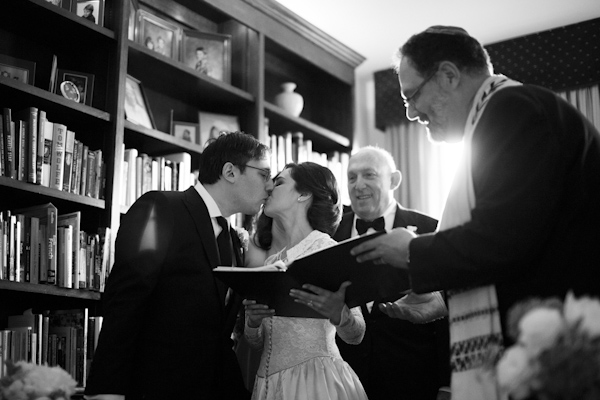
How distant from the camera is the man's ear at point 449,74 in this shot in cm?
172

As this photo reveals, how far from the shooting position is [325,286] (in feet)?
6.46

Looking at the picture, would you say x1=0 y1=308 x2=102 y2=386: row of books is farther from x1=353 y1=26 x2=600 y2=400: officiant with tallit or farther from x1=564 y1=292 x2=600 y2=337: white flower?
x1=564 y1=292 x2=600 y2=337: white flower

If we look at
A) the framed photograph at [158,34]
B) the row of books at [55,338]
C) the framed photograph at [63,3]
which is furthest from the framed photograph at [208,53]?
the row of books at [55,338]

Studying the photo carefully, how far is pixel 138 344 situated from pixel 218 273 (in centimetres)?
37

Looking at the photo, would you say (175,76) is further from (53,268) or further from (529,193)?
(529,193)

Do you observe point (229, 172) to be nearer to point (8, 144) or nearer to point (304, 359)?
point (304, 359)

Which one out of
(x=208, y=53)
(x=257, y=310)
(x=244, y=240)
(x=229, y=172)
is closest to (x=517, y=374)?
(x=257, y=310)

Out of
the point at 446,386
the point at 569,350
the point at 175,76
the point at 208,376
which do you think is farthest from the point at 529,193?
the point at 175,76

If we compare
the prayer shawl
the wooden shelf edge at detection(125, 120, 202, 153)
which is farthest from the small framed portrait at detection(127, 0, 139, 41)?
the prayer shawl

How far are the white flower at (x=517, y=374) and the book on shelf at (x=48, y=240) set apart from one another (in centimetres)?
207

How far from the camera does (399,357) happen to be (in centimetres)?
284

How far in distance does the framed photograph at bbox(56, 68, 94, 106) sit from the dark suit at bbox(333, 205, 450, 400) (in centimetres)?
150

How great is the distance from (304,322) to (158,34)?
1.90 m

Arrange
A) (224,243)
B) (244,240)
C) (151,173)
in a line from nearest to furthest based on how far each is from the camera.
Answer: (224,243), (244,240), (151,173)
